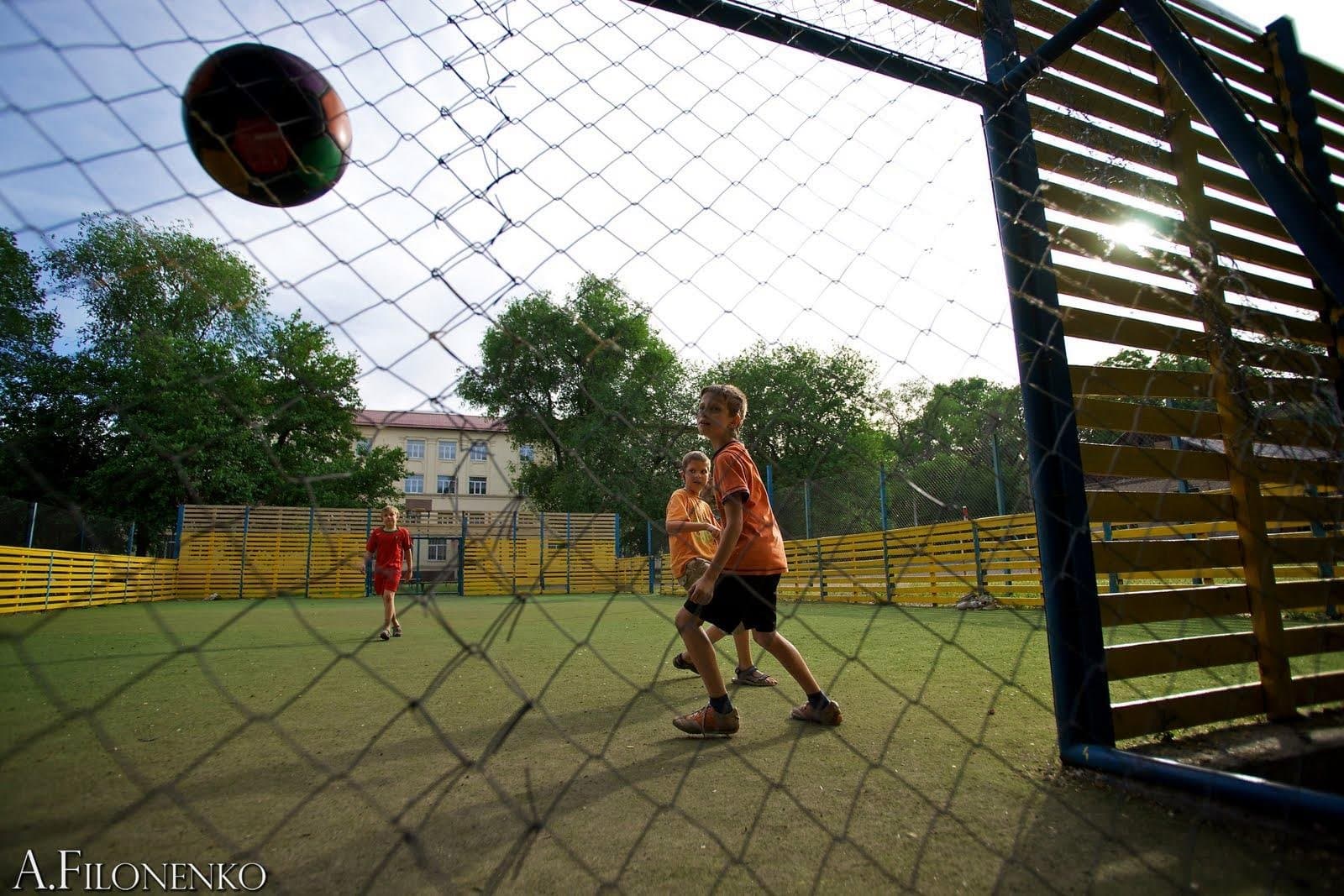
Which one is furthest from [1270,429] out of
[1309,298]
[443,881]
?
[443,881]

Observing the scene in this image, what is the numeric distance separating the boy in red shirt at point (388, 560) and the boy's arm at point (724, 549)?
4787 millimetres

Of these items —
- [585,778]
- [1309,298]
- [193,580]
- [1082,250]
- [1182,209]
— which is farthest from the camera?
[193,580]

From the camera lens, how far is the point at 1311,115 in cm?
251

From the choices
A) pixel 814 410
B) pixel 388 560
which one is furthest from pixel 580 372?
pixel 388 560

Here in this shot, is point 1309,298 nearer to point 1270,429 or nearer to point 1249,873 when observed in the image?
point 1270,429

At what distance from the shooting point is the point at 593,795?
1.86m

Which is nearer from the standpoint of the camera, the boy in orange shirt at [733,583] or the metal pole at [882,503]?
the boy in orange shirt at [733,583]

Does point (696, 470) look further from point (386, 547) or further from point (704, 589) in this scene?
point (386, 547)

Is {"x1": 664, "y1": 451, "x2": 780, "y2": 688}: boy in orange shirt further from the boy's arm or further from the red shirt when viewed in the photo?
the red shirt

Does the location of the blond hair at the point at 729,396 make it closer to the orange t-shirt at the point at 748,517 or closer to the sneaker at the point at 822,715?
the orange t-shirt at the point at 748,517

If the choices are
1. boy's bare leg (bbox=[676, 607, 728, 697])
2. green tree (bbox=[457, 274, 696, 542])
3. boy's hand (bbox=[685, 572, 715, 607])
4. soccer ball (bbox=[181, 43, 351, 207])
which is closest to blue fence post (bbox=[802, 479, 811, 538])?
green tree (bbox=[457, 274, 696, 542])

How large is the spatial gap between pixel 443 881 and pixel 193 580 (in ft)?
64.5

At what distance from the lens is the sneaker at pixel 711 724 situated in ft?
8.14

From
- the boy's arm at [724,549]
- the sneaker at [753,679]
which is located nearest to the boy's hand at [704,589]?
the boy's arm at [724,549]
